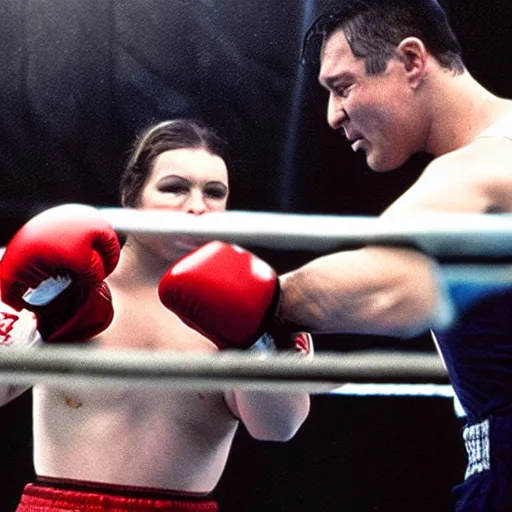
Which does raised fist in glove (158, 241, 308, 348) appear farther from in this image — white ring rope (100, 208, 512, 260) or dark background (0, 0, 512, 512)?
dark background (0, 0, 512, 512)

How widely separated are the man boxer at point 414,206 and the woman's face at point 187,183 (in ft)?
1.15

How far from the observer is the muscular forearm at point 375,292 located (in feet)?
2.87

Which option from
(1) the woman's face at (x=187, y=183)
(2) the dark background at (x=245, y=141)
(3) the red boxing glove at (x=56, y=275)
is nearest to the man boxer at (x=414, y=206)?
(3) the red boxing glove at (x=56, y=275)

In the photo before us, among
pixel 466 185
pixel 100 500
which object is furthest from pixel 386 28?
pixel 100 500

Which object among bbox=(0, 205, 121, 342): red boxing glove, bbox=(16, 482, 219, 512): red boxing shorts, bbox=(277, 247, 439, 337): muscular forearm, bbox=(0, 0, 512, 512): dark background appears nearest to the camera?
bbox=(277, 247, 439, 337): muscular forearm

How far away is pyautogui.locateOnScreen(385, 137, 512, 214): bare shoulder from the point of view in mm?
930

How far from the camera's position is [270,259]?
111 inches

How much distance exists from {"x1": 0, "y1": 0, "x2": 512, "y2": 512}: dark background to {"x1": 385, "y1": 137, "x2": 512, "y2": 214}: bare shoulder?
1765 millimetres

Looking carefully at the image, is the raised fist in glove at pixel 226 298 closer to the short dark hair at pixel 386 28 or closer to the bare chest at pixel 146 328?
the short dark hair at pixel 386 28

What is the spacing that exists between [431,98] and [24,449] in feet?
6.28

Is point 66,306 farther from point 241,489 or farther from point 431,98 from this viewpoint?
point 241,489

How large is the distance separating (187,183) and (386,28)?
50cm

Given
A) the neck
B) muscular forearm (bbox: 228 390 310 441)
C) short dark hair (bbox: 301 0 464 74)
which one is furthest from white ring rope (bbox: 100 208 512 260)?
muscular forearm (bbox: 228 390 310 441)

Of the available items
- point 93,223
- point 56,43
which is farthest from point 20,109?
point 93,223
